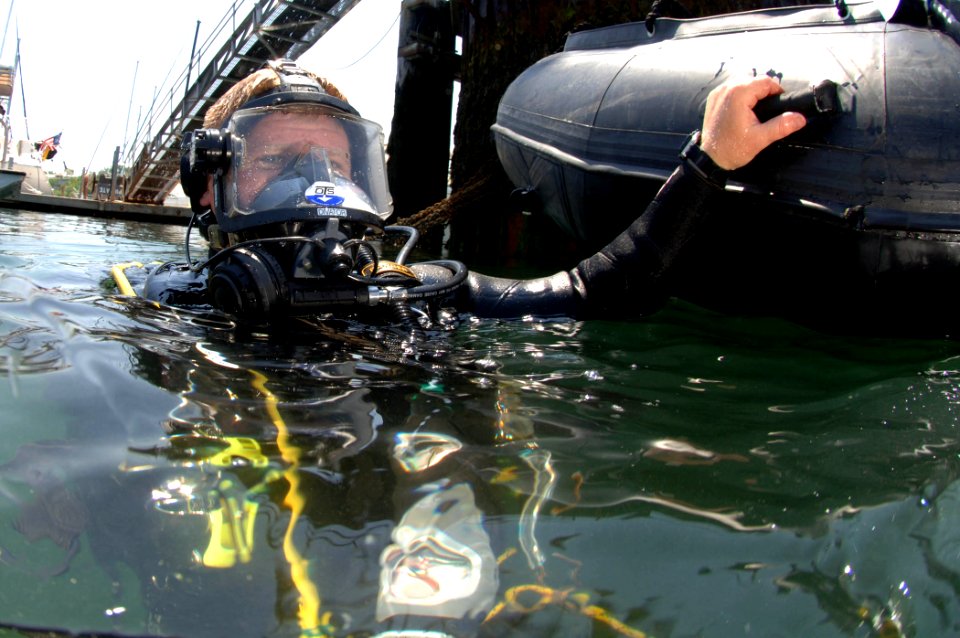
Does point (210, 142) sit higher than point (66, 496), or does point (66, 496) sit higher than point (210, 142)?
point (210, 142)

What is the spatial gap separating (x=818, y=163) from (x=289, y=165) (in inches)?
66.0

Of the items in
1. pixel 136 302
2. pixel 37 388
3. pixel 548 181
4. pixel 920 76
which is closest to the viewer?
pixel 37 388

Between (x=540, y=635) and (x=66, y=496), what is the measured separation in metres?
0.71

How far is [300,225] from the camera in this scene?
2.38m

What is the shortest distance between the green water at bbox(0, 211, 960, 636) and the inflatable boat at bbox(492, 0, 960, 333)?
452 mm

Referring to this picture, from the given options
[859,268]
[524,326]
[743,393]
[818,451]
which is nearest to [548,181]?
[524,326]

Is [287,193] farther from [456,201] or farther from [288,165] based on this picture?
[456,201]

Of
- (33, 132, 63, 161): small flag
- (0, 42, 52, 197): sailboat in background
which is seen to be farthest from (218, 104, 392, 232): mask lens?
(33, 132, 63, 161): small flag

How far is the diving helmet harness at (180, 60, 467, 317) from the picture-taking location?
7.42 ft

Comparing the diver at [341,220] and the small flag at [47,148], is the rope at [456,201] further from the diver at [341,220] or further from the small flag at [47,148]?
the small flag at [47,148]

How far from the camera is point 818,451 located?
1.43 meters

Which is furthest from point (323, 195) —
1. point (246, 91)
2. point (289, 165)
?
point (246, 91)

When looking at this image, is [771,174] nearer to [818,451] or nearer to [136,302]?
[818,451]

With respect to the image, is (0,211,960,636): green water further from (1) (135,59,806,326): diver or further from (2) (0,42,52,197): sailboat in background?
(2) (0,42,52,197): sailboat in background
